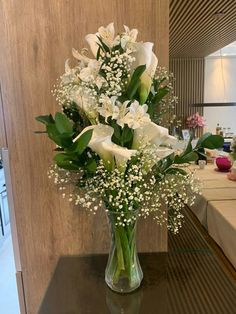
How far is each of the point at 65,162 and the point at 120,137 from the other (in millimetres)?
160

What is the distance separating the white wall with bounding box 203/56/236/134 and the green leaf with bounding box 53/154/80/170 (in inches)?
237

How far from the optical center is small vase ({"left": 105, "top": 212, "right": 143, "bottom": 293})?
0.81m

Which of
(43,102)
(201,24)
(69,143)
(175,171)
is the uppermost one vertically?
(201,24)

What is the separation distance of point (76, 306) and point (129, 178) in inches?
18.0

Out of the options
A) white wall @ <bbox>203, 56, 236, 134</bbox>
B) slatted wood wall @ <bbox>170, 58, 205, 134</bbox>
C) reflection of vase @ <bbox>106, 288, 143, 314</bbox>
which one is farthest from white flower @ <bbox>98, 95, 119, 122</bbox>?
white wall @ <bbox>203, 56, 236, 134</bbox>

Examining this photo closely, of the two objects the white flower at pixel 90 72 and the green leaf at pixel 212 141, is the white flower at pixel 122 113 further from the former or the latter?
the green leaf at pixel 212 141

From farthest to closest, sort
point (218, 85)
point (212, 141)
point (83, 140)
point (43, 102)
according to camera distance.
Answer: point (218, 85) < point (43, 102) < point (212, 141) < point (83, 140)

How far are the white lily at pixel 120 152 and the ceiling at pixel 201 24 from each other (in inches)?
101

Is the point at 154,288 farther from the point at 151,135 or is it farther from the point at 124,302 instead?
the point at 151,135

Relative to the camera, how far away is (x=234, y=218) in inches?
64.2

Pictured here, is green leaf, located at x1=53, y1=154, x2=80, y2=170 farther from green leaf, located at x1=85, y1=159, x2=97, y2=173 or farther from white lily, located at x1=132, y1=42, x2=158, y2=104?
white lily, located at x1=132, y1=42, x2=158, y2=104

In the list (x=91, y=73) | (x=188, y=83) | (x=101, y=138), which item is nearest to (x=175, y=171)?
(x=101, y=138)

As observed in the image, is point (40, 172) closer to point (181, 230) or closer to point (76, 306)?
point (76, 306)

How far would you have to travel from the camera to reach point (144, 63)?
69cm
